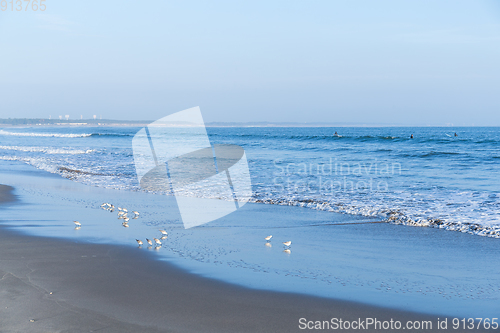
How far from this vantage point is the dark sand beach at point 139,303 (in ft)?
10.1

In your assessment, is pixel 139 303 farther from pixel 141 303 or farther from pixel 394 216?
pixel 394 216

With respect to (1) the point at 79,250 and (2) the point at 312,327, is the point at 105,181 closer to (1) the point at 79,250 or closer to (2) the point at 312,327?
(1) the point at 79,250

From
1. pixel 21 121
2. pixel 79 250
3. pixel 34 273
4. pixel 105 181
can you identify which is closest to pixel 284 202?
pixel 79 250

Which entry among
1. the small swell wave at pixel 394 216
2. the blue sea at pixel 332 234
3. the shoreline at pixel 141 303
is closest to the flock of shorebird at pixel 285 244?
the blue sea at pixel 332 234

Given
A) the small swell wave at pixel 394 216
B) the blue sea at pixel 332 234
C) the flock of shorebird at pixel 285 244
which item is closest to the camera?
the blue sea at pixel 332 234

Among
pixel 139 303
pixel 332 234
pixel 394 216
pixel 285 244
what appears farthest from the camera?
pixel 394 216

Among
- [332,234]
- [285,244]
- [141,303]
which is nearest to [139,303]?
[141,303]

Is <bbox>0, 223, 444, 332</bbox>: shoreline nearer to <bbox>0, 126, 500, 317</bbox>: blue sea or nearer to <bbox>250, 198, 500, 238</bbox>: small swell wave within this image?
<bbox>0, 126, 500, 317</bbox>: blue sea

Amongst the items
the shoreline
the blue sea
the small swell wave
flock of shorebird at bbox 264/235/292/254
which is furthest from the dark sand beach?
the small swell wave

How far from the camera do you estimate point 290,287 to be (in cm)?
393

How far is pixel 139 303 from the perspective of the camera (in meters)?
3.50

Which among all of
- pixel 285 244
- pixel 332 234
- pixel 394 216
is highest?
pixel 285 244

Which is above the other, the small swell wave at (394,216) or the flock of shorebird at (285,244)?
the flock of shorebird at (285,244)

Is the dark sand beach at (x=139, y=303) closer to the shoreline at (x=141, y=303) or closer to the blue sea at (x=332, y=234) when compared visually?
the shoreline at (x=141, y=303)
